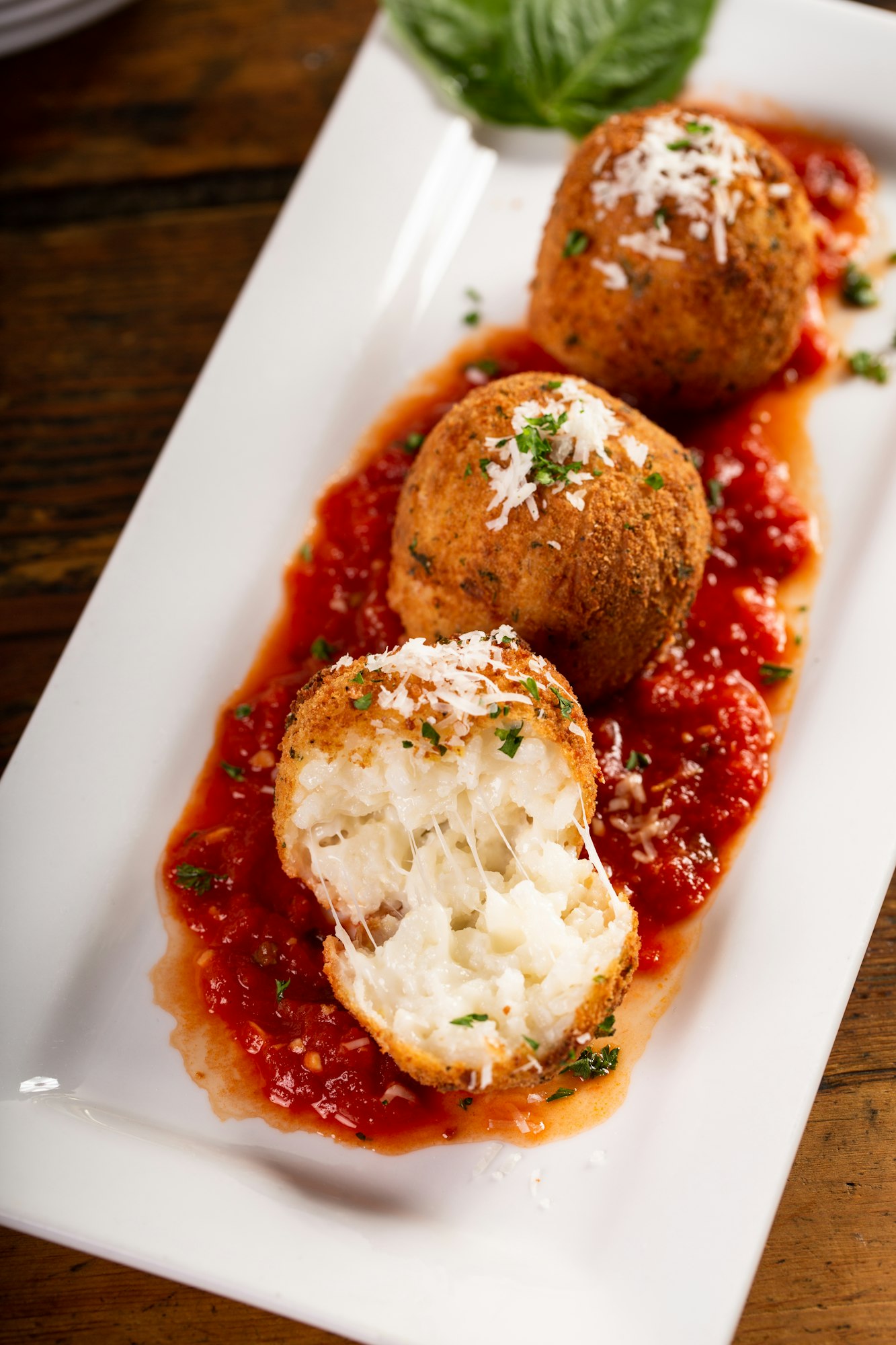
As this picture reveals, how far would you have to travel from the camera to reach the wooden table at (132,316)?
11.1 ft

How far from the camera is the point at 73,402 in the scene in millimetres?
4758

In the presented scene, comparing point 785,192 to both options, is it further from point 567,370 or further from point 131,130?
point 131,130

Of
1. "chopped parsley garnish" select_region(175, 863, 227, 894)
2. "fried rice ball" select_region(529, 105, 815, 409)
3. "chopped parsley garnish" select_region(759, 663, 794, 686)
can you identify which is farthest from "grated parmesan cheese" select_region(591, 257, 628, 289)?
"chopped parsley garnish" select_region(175, 863, 227, 894)

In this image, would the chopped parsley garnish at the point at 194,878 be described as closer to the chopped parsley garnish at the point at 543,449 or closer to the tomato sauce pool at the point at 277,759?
the tomato sauce pool at the point at 277,759

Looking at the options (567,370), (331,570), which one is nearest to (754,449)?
(567,370)

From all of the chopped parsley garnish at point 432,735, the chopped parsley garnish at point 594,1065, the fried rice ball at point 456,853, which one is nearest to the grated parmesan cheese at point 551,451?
the fried rice ball at point 456,853

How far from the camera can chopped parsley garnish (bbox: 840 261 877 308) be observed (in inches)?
177

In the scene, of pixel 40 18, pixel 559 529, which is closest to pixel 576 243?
pixel 559 529

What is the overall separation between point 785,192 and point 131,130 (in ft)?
9.05

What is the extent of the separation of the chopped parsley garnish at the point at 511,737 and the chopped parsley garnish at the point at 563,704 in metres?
0.14

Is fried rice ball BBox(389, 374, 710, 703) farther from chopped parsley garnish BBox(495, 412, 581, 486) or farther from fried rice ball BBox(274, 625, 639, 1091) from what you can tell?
fried rice ball BBox(274, 625, 639, 1091)

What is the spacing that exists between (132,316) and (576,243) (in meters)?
1.87

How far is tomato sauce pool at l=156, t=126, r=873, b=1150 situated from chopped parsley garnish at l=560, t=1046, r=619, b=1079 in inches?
1.5

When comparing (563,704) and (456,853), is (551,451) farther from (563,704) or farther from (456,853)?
(456,853)
